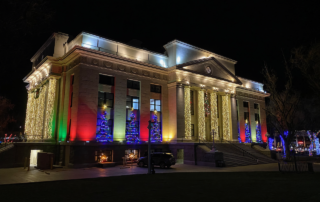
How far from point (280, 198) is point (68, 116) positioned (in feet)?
78.3

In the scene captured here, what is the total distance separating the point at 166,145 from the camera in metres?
31.4

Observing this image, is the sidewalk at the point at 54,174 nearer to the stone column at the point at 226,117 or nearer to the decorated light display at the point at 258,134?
the stone column at the point at 226,117

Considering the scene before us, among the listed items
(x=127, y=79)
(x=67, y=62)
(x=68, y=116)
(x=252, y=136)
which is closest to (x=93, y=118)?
(x=68, y=116)

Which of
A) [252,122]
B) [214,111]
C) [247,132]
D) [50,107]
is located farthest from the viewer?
[252,122]

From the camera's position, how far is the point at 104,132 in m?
26.7

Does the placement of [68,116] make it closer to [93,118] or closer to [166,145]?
[93,118]

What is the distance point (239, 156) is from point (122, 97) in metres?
Answer: 16.5

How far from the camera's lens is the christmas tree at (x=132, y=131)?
28688 mm

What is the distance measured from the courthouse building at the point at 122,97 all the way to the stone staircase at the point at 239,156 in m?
3.32

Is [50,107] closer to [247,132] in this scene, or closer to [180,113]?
[180,113]

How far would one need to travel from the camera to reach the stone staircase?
2775cm

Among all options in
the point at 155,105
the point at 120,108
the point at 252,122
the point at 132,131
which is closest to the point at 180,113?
the point at 155,105

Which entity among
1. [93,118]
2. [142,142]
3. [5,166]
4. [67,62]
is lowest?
[5,166]

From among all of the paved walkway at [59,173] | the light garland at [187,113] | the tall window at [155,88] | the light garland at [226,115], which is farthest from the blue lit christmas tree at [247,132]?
the paved walkway at [59,173]
